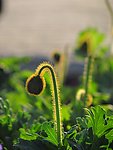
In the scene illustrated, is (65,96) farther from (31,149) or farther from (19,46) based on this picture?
(19,46)

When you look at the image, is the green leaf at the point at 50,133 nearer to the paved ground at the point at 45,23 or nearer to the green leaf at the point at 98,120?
the green leaf at the point at 98,120

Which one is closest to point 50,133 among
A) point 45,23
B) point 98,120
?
point 98,120

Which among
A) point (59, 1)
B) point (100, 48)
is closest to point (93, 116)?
point (100, 48)

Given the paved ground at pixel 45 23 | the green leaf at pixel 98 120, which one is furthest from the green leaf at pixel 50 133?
→ the paved ground at pixel 45 23

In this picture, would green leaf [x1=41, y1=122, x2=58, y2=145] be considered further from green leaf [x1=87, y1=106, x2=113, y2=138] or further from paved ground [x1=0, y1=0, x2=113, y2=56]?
paved ground [x1=0, y1=0, x2=113, y2=56]

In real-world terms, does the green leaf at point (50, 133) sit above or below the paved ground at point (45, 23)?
below

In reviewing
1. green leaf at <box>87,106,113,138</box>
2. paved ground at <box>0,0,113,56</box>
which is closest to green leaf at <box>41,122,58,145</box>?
green leaf at <box>87,106,113,138</box>

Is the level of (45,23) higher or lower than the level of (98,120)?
higher

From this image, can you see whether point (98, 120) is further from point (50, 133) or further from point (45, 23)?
point (45, 23)
